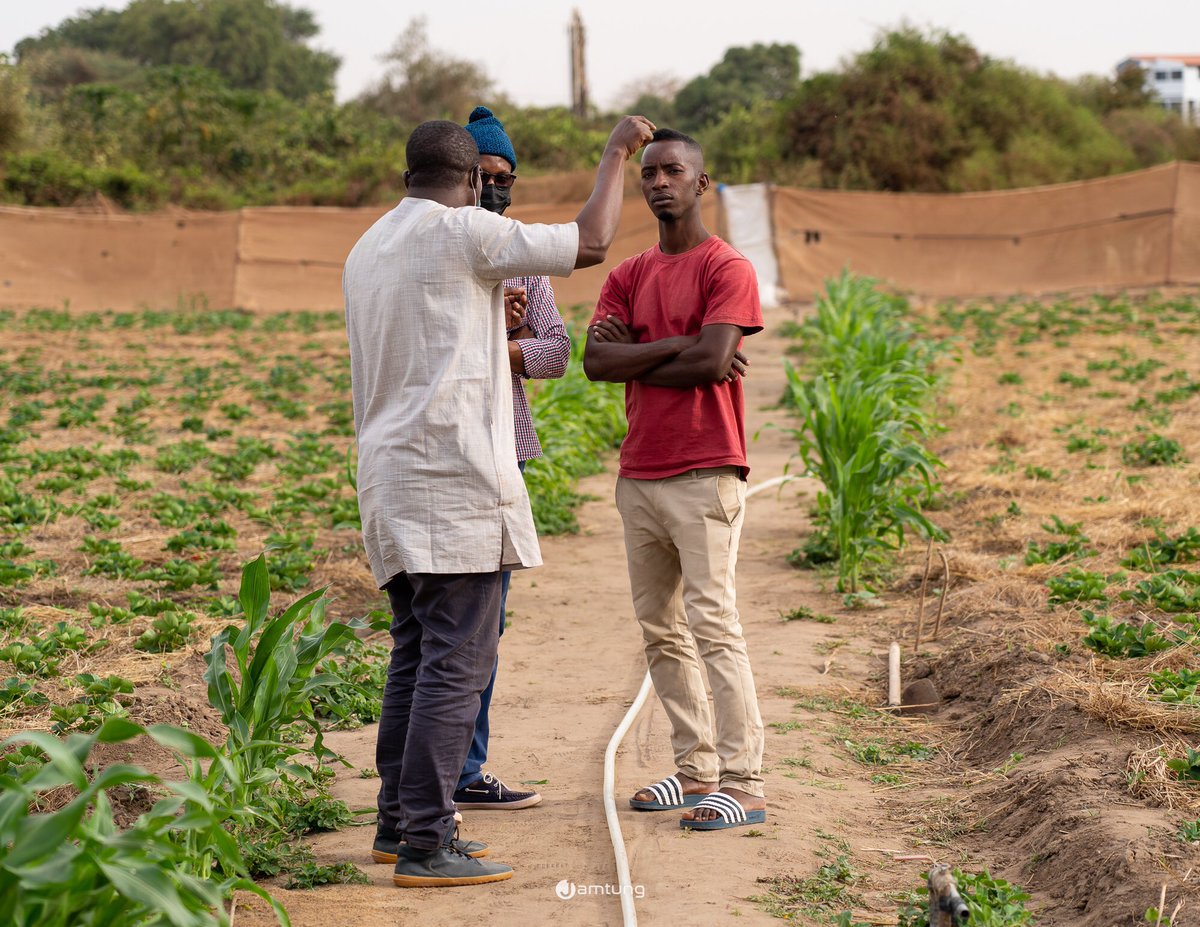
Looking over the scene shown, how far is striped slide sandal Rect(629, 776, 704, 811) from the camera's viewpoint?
3.27 meters

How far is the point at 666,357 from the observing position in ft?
10.4

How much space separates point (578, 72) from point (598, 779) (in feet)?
119

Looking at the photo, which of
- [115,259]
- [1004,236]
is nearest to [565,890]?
[1004,236]

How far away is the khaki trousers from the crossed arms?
26 cm

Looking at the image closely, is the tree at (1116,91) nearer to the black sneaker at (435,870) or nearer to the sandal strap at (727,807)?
the sandal strap at (727,807)

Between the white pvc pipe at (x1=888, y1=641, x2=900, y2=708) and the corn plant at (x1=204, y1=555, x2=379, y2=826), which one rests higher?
the corn plant at (x1=204, y1=555, x2=379, y2=826)

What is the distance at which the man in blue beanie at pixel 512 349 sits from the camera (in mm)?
3311

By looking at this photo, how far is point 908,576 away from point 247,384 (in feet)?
26.0

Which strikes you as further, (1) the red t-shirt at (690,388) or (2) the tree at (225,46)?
(2) the tree at (225,46)

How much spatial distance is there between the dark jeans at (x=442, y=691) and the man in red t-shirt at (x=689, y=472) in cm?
56

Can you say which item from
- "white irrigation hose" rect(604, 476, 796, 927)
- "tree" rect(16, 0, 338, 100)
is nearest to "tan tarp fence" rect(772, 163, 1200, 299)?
"white irrigation hose" rect(604, 476, 796, 927)

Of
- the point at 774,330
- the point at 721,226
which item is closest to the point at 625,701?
the point at 774,330

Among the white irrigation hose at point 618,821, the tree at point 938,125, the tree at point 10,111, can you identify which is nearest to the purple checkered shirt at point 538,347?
the white irrigation hose at point 618,821

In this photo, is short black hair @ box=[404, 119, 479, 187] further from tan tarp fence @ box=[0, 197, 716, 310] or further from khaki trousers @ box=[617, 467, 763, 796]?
tan tarp fence @ box=[0, 197, 716, 310]
